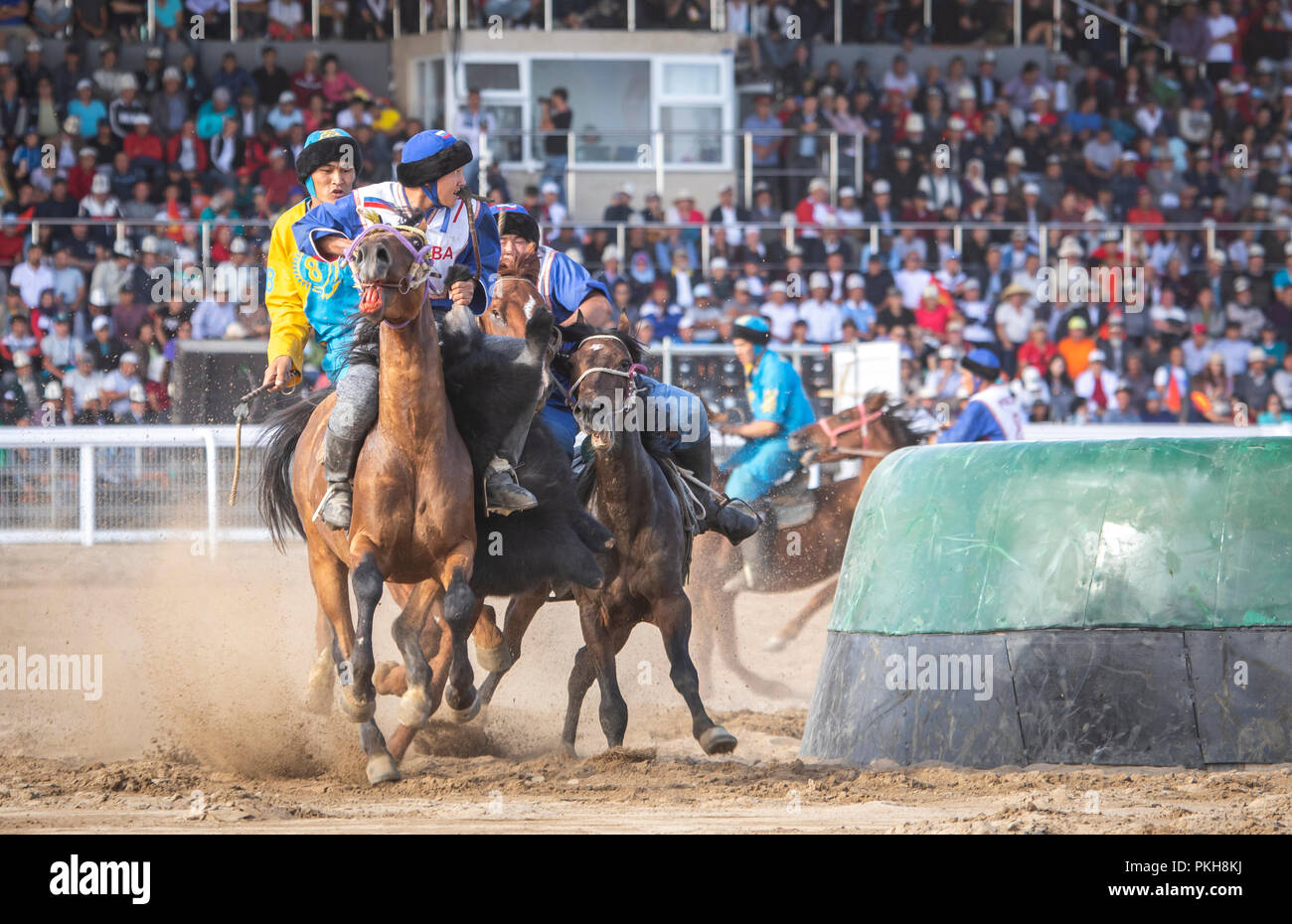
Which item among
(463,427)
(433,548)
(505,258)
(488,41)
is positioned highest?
(488,41)

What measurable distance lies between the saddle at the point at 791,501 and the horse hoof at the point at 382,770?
493 centimetres

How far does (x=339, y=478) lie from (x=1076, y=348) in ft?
42.6

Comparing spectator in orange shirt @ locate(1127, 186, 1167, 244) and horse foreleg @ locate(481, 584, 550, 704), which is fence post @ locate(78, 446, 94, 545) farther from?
spectator in orange shirt @ locate(1127, 186, 1167, 244)

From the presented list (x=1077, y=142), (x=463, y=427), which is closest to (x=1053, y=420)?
(x=1077, y=142)

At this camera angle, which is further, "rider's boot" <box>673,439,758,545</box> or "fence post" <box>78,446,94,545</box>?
"fence post" <box>78,446,94,545</box>

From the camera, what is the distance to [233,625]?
966 centimetres

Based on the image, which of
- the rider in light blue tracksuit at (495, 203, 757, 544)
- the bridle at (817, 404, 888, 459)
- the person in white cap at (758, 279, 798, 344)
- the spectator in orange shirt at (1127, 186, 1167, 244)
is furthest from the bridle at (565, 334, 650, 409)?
the spectator in orange shirt at (1127, 186, 1167, 244)

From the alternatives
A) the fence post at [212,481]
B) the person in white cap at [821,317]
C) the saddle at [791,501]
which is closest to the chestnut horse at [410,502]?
the saddle at [791,501]

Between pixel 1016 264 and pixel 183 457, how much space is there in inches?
406

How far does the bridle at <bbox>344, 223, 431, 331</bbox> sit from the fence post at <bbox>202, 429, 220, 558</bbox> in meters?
6.89

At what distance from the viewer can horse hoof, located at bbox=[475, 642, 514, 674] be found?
25.0 feet

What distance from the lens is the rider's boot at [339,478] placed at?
21.0ft

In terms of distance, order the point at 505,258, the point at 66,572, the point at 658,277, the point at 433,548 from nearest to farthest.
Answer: the point at 433,548, the point at 505,258, the point at 66,572, the point at 658,277

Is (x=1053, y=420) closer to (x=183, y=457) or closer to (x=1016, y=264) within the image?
(x=1016, y=264)
